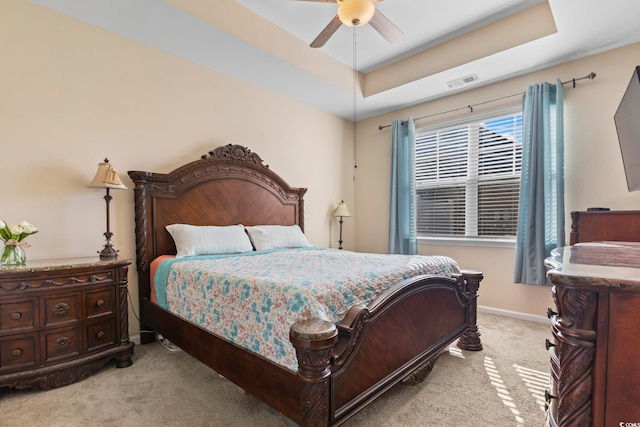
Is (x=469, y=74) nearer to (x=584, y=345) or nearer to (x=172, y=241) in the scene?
(x=584, y=345)

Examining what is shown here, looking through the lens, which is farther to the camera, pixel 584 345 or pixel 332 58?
pixel 332 58

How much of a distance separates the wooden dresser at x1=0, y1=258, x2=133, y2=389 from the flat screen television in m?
3.40

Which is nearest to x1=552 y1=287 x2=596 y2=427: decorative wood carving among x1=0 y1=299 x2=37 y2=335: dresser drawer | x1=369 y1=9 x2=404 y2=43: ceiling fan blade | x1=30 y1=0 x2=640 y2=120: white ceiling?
x1=369 y1=9 x2=404 y2=43: ceiling fan blade

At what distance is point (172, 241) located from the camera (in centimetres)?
297

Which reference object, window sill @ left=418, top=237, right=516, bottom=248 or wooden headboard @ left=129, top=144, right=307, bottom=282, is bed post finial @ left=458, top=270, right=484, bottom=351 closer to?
window sill @ left=418, top=237, right=516, bottom=248

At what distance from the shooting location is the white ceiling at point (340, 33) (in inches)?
95.0

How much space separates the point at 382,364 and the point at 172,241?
90.3 inches

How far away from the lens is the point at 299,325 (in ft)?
4.03

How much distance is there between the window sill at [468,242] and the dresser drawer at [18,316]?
4.01 m

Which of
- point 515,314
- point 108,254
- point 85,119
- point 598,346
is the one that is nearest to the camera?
point 598,346

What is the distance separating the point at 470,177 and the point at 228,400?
3605 mm

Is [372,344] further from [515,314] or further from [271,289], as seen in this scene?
[515,314]

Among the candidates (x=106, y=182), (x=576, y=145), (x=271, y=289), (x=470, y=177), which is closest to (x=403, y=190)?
(x=470, y=177)

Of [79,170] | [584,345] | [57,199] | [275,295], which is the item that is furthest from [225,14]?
[584,345]
